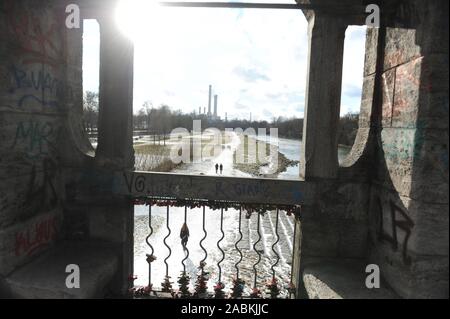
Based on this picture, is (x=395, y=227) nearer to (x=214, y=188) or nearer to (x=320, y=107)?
(x=320, y=107)

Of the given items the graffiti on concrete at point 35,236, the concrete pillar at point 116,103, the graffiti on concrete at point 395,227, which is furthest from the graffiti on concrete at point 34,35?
the graffiti on concrete at point 395,227

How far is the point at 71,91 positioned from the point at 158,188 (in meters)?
1.84

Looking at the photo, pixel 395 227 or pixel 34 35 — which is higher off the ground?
pixel 34 35

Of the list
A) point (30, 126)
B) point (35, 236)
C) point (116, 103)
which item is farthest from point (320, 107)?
point (35, 236)

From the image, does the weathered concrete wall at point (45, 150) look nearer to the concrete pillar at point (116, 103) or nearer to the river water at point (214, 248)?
the concrete pillar at point (116, 103)

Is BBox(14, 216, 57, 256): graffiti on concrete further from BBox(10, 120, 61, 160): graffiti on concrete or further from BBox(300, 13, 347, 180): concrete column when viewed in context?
BBox(300, 13, 347, 180): concrete column

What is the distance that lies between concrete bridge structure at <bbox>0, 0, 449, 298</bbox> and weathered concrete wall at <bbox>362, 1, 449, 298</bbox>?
1 cm

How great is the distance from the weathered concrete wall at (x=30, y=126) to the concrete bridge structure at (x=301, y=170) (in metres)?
0.02

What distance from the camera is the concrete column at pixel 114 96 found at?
14.0 feet

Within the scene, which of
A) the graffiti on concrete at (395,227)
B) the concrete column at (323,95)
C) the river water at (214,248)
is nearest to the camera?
the graffiti on concrete at (395,227)

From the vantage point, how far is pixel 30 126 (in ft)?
12.6

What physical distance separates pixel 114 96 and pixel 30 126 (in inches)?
42.0
